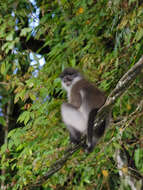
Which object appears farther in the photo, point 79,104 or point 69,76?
point 69,76

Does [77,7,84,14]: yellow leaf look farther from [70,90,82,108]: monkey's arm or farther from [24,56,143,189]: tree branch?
[24,56,143,189]: tree branch

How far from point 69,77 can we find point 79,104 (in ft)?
1.75

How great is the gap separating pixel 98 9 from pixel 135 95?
4.89ft

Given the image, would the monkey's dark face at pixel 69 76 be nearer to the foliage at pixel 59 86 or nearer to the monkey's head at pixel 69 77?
the monkey's head at pixel 69 77

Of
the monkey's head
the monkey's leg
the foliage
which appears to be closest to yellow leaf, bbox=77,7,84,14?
the foliage

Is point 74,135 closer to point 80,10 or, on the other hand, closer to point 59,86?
point 59,86

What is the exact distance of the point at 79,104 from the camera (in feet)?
14.7

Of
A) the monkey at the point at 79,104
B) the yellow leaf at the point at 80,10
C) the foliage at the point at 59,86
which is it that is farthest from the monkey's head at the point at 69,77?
the yellow leaf at the point at 80,10

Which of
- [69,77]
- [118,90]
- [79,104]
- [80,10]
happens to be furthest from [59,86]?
[118,90]

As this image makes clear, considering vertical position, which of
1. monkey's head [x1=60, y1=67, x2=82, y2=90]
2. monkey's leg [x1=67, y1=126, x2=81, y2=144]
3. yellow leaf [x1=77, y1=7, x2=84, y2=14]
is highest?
yellow leaf [x1=77, y1=7, x2=84, y2=14]

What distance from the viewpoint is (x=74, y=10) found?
16.1ft

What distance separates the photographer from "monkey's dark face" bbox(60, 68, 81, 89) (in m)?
4.68

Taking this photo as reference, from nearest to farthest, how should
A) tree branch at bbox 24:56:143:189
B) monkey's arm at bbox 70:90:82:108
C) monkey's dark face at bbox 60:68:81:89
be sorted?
tree branch at bbox 24:56:143:189, monkey's arm at bbox 70:90:82:108, monkey's dark face at bbox 60:68:81:89

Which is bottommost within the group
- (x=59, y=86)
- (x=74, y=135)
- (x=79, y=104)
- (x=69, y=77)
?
(x=74, y=135)
